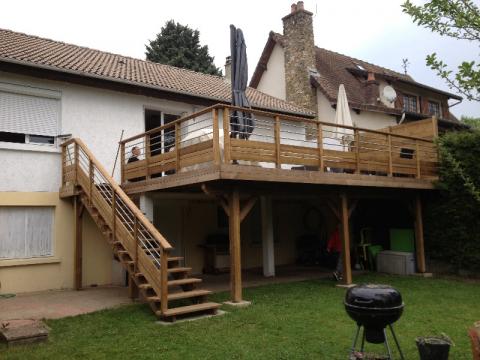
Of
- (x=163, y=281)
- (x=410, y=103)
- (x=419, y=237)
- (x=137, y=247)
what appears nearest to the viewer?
(x=163, y=281)

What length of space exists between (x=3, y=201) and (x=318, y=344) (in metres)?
7.96

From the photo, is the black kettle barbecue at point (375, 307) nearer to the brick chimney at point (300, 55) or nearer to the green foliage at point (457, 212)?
the green foliage at point (457, 212)

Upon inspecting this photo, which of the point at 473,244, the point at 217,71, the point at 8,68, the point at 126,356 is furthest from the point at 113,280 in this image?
the point at 217,71

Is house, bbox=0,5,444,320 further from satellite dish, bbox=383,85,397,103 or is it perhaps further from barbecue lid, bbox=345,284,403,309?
satellite dish, bbox=383,85,397,103

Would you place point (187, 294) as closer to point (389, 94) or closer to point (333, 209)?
point (333, 209)

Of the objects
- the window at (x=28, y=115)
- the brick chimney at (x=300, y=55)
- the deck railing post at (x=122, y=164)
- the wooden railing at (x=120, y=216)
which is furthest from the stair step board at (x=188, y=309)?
the brick chimney at (x=300, y=55)

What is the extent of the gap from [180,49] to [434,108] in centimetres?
1826

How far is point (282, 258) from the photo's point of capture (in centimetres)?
1642

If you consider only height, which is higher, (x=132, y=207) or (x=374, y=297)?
(x=132, y=207)

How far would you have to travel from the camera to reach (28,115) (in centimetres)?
1112

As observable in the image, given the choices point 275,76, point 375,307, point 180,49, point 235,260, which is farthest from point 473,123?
point 180,49

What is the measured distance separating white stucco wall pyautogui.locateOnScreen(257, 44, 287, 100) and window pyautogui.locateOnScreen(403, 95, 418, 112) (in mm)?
6100

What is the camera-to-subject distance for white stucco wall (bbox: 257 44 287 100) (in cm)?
2083

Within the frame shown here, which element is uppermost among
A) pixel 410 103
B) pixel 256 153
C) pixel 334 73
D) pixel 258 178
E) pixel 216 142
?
pixel 334 73
